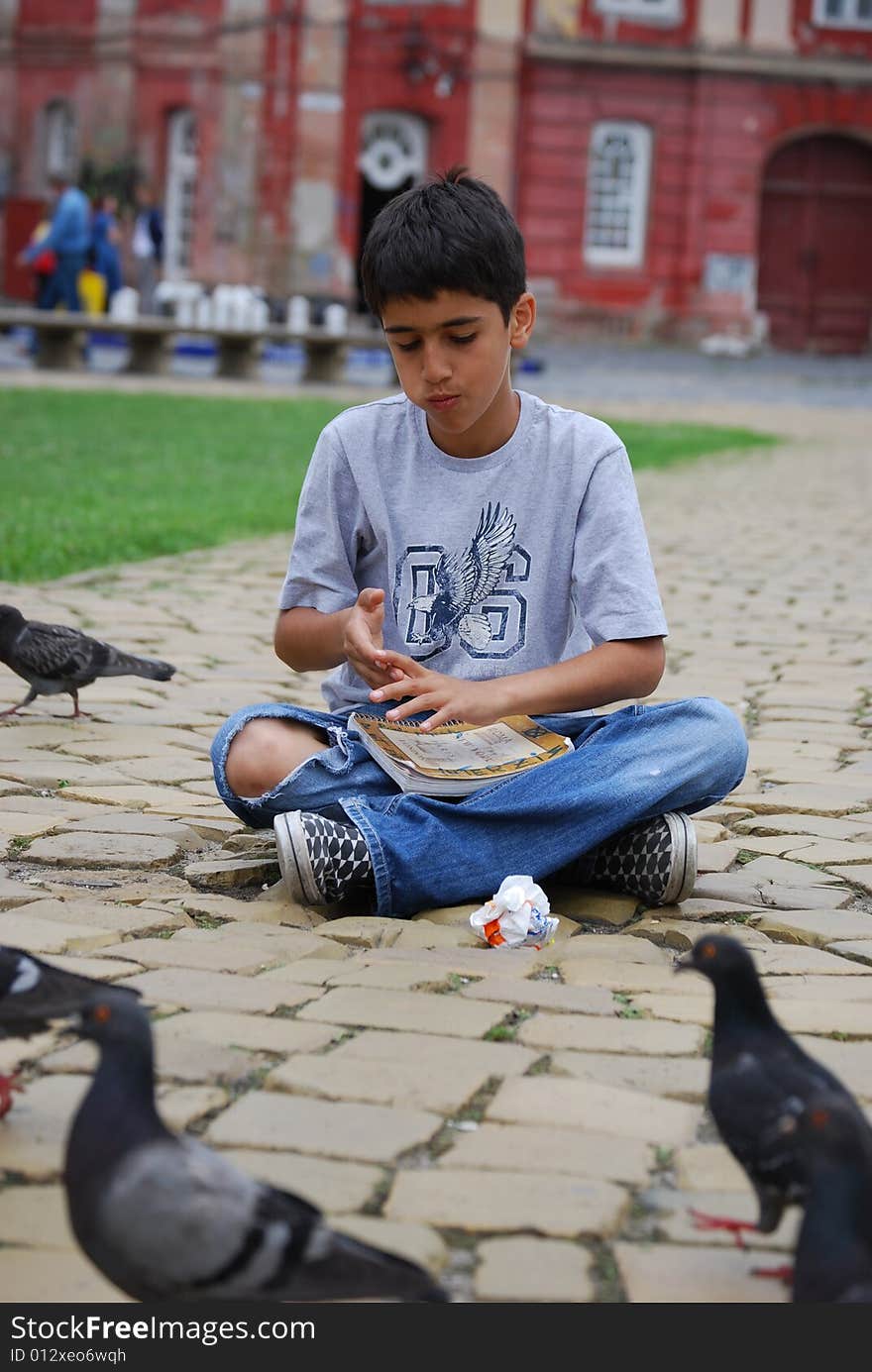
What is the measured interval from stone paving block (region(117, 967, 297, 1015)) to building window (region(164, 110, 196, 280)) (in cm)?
3124

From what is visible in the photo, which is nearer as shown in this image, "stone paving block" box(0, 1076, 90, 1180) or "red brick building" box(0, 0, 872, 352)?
"stone paving block" box(0, 1076, 90, 1180)

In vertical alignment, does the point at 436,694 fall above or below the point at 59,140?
below

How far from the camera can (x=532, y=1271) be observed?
2.19 meters

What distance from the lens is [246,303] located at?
24500 mm

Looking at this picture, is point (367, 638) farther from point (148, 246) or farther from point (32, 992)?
point (148, 246)

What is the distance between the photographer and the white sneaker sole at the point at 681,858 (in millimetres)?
3701

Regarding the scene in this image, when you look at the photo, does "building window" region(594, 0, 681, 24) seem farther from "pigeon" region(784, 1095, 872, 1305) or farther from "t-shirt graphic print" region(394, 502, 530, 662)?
"pigeon" region(784, 1095, 872, 1305)

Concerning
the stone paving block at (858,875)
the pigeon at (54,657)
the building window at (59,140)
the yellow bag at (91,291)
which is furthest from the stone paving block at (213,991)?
the building window at (59,140)

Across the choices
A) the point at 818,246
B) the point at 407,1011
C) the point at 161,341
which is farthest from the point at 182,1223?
the point at 818,246

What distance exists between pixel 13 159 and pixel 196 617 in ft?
95.4

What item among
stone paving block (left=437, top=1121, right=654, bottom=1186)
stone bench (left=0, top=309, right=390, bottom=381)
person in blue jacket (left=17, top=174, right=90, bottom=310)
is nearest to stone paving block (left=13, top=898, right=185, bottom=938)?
stone paving block (left=437, top=1121, right=654, bottom=1186)

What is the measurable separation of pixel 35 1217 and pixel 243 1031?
710 mm

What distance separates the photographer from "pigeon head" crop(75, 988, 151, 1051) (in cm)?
207

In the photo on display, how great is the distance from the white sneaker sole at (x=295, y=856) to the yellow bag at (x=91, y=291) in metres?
24.4
